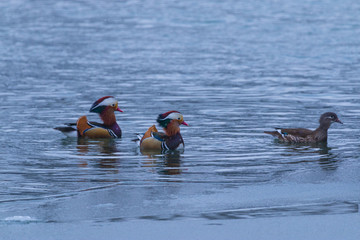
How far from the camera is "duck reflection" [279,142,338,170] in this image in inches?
447

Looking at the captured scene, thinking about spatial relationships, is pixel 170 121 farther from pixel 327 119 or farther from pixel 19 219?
pixel 19 219

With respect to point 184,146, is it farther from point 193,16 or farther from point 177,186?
point 193,16

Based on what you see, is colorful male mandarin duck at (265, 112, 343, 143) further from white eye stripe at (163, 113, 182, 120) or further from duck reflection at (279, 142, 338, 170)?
white eye stripe at (163, 113, 182, 120)

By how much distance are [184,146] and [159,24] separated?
24507 mm

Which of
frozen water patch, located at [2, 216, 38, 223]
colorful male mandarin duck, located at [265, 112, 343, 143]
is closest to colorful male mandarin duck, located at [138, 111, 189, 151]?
colorful male mandarin duck, located at [265, 112, 343, 143]

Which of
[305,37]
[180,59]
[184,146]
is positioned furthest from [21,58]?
[184,146]

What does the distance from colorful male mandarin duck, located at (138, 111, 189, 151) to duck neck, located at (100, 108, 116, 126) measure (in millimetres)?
1455

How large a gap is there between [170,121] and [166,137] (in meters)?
0.30

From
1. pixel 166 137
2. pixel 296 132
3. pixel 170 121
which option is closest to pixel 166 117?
pixel 170 121

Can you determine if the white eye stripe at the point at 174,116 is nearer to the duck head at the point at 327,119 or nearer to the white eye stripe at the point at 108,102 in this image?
the white eye stripe at the point at 108,102

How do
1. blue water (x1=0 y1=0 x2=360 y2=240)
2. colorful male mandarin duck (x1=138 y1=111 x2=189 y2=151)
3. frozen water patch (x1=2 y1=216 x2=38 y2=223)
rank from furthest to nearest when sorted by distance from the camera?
colorful male mandarin duck (x1=138 y1=111 x2=189 y2=151), blue water (x1=0 y1=0 x2=360 y2=240), frozen water patch (x1=2 y1=216 x2=38 y2=223)

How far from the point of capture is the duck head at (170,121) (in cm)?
1326

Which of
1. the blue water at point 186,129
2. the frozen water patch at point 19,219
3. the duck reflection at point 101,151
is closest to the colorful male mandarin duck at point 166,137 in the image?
the blue water at point 186,129

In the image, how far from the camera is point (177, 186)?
9.81 m
